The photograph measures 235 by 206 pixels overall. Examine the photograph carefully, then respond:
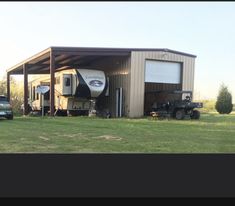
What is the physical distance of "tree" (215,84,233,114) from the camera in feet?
146

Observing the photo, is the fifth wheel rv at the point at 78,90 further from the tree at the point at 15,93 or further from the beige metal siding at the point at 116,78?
the tree at the point at 15,93

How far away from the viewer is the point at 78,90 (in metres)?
26.8

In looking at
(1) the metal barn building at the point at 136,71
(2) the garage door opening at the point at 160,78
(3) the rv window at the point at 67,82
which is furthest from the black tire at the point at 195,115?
(3) the rv window at the point at 67,82

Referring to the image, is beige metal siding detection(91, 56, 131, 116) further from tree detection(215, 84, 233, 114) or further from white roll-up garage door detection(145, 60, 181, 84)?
tree detection(215, 84, 233, 114)

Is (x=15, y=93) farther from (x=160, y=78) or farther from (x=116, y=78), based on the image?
(x=160, y=78)

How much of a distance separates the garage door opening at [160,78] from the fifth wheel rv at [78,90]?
360 cm

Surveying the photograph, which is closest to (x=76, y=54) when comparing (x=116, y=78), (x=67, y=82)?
(x=67, y=82)

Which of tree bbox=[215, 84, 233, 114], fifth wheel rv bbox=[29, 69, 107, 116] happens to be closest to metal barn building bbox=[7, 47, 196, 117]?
A: fifth wheel rv bbox=[29, 69, 107, 116]

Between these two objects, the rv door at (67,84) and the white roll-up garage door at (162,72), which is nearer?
the rv door at (67,84)

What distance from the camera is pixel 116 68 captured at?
97.8ft

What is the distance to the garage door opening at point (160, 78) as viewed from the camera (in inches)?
1122

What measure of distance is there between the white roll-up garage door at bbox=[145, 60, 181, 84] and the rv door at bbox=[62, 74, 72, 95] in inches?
229
